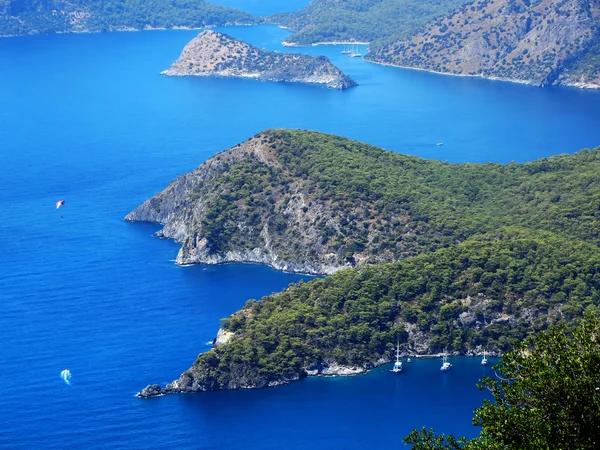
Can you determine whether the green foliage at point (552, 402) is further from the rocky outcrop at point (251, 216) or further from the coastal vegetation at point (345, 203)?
the rocky outcrop at point (251, 216)

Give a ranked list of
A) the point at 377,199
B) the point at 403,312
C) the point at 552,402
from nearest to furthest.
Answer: the point at 552,402
the point at 403,312
the point at 377,199

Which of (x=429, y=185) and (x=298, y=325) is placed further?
(x=429, y=185)

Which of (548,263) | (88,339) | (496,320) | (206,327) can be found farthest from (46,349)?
(548,263)

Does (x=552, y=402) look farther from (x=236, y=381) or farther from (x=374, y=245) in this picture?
(x=374, y=245)

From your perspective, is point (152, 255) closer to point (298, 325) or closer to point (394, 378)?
point (298, 325)

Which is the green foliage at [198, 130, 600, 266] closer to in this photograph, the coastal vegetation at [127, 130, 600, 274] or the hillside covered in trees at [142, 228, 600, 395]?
the coastal vegetation at [127, 130, 600, 274]

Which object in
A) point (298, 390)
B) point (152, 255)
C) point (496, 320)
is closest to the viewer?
point (298, 390)

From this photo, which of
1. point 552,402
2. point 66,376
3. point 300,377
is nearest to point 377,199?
point 300,377

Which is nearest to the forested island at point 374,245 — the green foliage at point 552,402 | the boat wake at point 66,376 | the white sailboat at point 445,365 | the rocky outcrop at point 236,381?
the rocky outcrop at point 236,381

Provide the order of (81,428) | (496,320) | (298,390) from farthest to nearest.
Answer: (496,320)
(298,390)
(81,428)
